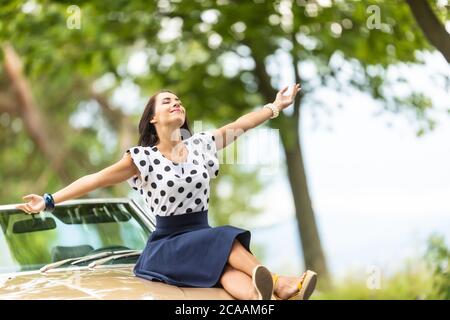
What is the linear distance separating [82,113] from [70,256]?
17.4m

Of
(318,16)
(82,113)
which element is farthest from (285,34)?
(82,113)

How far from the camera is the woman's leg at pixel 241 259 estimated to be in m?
4.45

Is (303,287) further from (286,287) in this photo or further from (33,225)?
(33,225)

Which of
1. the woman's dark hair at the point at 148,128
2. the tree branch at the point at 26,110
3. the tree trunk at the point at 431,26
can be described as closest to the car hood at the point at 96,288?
the woman's dark hair at the point at 148,128

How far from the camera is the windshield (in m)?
5.74

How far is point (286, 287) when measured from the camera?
452cm

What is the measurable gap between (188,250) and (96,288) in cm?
52

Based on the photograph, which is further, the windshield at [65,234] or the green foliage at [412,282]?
the green foliage at [412,282]

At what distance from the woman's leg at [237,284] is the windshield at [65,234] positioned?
1.22m

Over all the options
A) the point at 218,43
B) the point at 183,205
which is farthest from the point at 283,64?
the point at 183,205

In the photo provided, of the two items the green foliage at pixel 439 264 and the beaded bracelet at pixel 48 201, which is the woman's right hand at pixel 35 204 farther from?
the green foliage at pixel 439 264

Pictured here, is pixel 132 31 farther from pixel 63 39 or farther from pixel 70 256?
pixel 70 256

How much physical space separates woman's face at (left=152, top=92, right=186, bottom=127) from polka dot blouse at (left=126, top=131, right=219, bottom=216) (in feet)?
0.62
